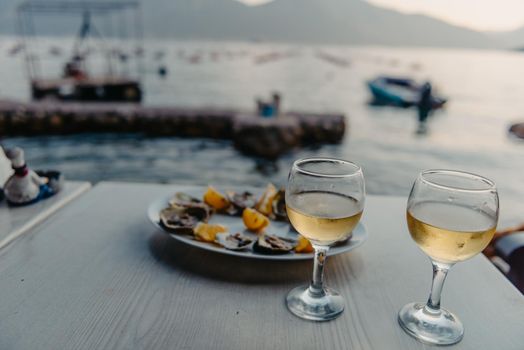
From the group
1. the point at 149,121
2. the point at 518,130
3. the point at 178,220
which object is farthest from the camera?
the point at 149,121

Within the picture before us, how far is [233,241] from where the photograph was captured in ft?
3.62

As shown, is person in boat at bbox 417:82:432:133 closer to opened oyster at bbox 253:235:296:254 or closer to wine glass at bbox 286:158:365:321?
opened oyster at bbox 253:235:296:254

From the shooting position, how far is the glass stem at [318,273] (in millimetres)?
905

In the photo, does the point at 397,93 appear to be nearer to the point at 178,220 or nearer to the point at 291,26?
the point at 178,220

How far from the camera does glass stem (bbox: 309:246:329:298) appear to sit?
35.6 inches

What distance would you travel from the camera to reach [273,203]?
1.32m

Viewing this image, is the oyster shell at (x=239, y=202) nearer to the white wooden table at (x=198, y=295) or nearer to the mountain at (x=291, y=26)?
the white wooden table at (x=198, y=295)

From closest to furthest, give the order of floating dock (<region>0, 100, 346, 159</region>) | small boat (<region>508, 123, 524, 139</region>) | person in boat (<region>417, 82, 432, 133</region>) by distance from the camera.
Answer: small boat (<region>508, 123, 524, 139</region>) → floating dock (<region>0, 100, 346, 159</region>) → person in boat (<region>417, 82, 432, 133</region>)

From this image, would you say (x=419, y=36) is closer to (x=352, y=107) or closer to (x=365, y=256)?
(x=352, y=107)

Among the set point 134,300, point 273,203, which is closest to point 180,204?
point 273,203

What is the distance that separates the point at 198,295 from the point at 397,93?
2242 centimetres

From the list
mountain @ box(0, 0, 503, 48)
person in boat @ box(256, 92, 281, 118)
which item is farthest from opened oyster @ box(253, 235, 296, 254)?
mountain @ box(0, 0, 503, 48)

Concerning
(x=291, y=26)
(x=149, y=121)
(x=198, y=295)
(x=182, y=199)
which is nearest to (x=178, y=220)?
(x=182, y=199)

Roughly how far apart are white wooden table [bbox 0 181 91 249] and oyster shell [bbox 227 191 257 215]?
618 millimetres
